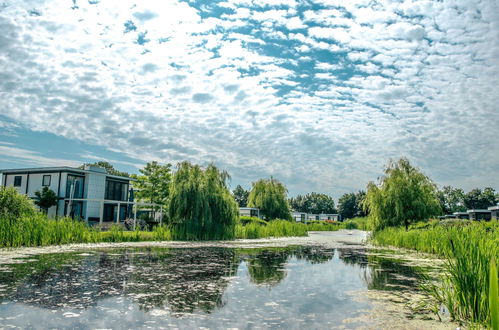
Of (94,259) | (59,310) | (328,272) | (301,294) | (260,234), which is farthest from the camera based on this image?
(260,234)

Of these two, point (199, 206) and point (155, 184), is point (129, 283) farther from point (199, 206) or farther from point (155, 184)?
point (155, 184)

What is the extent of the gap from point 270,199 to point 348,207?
159ft

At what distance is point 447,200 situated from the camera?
250ft

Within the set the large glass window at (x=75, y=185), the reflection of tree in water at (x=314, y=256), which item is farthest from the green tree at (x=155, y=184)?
the reflection of tree in water at (x=314, y=256)

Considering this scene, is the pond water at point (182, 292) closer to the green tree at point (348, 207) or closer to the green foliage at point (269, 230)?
the green foliage at point (269, 230)

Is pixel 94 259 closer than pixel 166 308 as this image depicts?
No

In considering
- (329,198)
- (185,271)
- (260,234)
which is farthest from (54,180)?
(329,198)

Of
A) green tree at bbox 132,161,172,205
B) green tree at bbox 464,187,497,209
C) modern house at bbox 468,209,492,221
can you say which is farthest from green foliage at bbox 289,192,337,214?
green tree at bbox 132,161,172,205

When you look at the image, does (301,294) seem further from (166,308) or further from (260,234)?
(260,234)

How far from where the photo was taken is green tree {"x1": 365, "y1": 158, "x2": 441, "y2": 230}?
59.8 feet

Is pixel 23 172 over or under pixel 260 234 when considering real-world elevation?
over

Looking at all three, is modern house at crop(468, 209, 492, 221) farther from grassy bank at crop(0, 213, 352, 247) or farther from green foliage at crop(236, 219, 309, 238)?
grassy bank at crop(0, 213, 352, 247)

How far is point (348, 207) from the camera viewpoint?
256 ft

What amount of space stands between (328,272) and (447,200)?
7770cm
